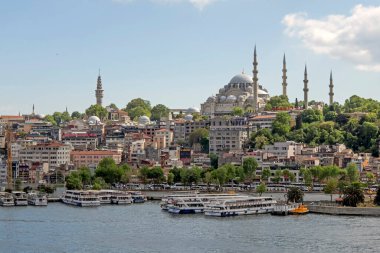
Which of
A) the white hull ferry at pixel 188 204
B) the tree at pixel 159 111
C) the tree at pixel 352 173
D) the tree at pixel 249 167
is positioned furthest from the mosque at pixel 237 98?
the white hull ferry at pixel 188 204

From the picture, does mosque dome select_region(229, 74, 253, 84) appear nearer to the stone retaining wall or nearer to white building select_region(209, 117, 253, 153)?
white building select_region(209, 117, 253, 153)

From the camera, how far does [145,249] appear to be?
2933 cm

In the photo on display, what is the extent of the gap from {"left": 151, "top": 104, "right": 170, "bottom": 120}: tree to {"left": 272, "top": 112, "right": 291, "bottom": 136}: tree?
25.3 m

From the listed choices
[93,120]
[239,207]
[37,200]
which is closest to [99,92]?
[93,120]

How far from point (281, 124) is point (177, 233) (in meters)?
39.6

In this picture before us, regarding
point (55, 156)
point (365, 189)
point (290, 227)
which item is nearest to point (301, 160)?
point (365, 189)

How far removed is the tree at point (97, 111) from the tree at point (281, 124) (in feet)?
96.8

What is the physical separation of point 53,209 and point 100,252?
14974 mm

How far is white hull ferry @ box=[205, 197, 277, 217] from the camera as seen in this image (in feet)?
130

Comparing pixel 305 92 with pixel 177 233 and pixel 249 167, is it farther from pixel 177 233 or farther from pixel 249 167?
pixel 177 233

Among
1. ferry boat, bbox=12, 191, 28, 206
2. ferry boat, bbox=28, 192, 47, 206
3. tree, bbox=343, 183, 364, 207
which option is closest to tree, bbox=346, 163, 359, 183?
tree, bbox=343, 183, 364, 207

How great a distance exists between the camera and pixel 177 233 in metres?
33.3

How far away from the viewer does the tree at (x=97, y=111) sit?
9938 centimetres

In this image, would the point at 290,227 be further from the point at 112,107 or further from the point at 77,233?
the point at 112,107
